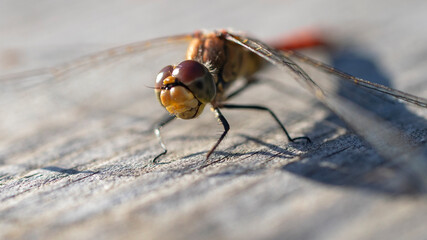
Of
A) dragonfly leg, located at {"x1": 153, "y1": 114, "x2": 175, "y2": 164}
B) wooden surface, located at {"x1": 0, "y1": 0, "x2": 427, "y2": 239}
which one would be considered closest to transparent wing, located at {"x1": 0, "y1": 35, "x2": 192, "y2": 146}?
wooden surface, located at {"x1": 0, "y1": 0, "x2": 427, "y2": 239}

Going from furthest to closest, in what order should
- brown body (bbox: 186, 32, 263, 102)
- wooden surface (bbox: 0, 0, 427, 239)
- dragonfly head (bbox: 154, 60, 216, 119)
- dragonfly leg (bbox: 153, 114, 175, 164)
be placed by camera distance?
brown body (bbox: 186, 32, 263, 102)
dragonfly head (bbox: 154, 60, 216, 119)
dragonfly leg (bbox: 153, 114, 175, 164)
wooden surface (bbox: 0, 0, 427, 239)

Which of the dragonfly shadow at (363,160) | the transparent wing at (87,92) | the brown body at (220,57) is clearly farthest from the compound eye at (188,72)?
the dragonfly shadow at (363,160)

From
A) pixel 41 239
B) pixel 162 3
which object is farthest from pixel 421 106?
pixel 162 3

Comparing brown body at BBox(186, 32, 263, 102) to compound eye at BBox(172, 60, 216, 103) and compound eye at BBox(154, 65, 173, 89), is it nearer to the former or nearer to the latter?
compound eye at BBox(172, 60, 216, 103)

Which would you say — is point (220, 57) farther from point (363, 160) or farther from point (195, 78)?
point (363, 160)

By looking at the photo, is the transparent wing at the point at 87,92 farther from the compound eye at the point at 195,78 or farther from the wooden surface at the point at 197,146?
the compound eye at the point at 195,78

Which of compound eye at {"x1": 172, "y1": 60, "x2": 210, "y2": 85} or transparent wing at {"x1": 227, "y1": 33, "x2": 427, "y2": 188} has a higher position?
compound eye at {"x1": 172, "y1": 60, "x2": 210, "y2": 85}

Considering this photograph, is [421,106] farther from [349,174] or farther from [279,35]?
[279,35]
